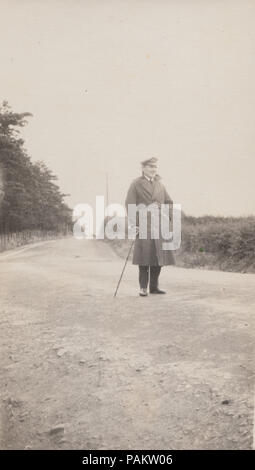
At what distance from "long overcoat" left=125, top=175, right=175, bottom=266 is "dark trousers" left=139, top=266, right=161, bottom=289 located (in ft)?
0.23

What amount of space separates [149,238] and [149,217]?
0.24 m

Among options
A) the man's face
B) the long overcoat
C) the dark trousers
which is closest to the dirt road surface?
the dark trousers

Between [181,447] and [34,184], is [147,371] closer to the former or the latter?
[181,447]

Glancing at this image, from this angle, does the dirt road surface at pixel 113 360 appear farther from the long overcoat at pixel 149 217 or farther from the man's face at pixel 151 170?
the man's face at pixel 151 170

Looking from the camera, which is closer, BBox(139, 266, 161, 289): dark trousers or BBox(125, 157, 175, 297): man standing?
BBox(125, 157, 175, 297): man standing

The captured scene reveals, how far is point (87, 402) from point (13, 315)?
63.5 inches

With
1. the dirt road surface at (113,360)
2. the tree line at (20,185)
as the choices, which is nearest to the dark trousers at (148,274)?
the dirt road surface at (113,360)

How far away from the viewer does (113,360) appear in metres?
3.29

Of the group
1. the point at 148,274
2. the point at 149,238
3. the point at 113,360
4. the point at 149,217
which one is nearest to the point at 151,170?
the point at 149,217

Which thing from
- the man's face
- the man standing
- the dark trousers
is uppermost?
the man's face

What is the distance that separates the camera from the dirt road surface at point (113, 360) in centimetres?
255

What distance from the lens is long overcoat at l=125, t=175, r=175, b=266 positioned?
13.2 feet

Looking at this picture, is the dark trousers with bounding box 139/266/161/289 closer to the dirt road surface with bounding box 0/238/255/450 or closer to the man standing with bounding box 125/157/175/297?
the man standing with bounding box 125/157/175/297

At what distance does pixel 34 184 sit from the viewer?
3.80 meters
